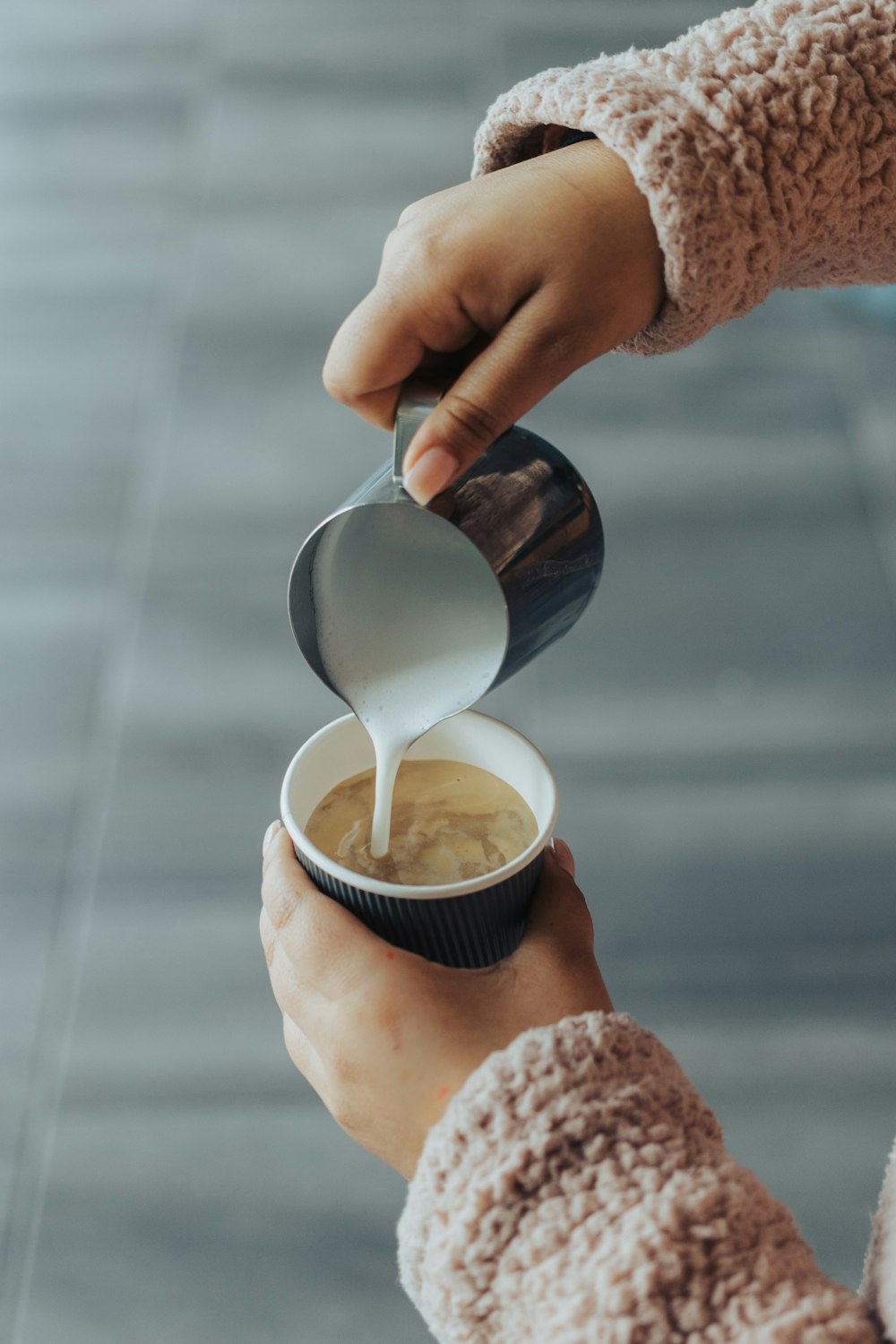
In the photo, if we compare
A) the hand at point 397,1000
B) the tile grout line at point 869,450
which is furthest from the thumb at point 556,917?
the tile grout line at point 869,450

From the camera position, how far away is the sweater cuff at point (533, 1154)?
1.80 feet

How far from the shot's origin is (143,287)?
209 centimetres

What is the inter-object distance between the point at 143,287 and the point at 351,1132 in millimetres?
1685

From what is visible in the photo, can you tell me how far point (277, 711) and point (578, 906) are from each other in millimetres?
841

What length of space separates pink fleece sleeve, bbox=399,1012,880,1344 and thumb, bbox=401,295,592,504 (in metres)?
0.27

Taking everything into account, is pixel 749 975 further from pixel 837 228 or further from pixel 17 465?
pixel 17 465

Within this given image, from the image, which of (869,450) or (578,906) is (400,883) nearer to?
(578,906)

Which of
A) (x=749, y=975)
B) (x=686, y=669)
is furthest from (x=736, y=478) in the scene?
(x=749, y=975)

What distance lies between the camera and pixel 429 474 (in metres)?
0.60

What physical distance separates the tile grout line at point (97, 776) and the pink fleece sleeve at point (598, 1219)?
69 centimetres

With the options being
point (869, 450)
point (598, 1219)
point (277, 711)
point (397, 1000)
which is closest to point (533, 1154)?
point (598, 1219)

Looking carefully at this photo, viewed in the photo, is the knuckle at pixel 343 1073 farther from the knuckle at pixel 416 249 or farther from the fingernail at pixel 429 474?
the knuckle at pixel 416 249

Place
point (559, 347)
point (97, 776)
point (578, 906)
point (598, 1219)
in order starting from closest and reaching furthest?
point (598, 1219)
point (559, 347)
point (578, 906)
point (97, 776)

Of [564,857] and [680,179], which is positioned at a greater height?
[680,179]
